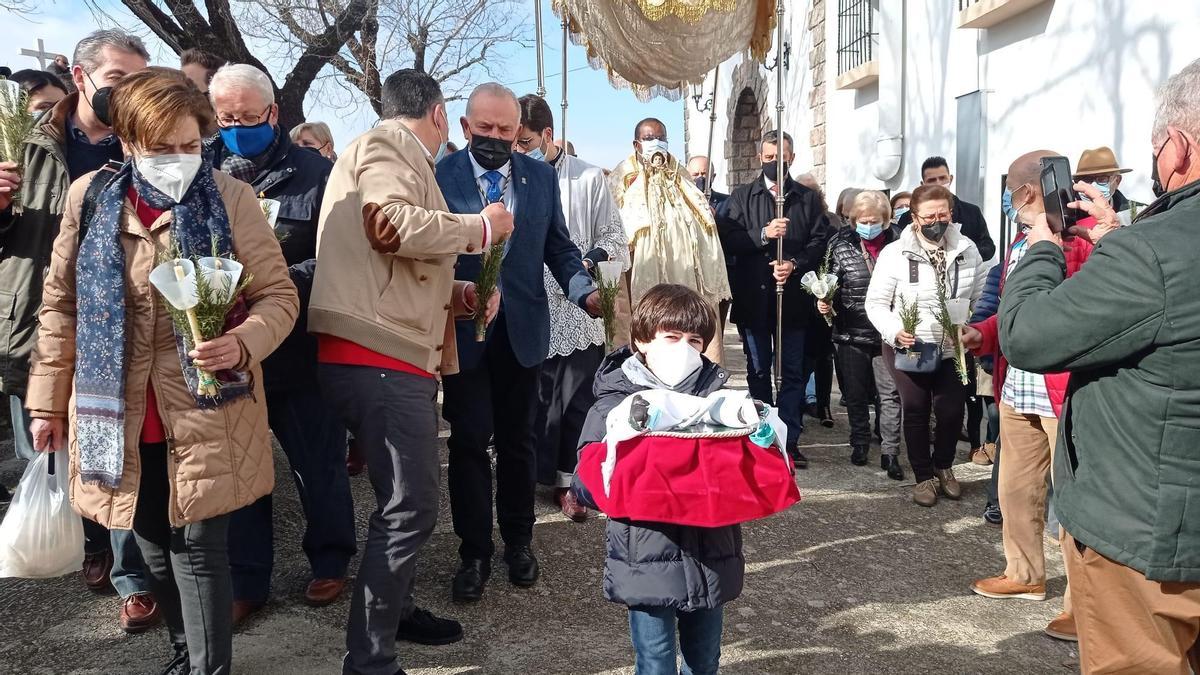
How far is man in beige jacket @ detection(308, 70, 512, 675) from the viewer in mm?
2986

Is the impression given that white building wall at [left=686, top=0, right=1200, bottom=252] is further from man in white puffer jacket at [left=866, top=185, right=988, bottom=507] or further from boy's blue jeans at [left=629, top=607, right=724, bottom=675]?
boy's blue jeans at [left=629, top=607, right=724, bottom=675]

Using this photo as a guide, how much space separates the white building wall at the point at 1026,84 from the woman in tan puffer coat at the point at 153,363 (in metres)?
4.29

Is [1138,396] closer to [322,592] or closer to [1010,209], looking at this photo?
[1010,209]

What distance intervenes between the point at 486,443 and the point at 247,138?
57.6 inches

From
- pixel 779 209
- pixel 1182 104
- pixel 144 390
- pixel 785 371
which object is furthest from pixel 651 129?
pixel 1182 104

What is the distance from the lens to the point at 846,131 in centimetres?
1205

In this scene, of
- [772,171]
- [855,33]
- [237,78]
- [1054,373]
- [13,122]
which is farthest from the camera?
[855,33]

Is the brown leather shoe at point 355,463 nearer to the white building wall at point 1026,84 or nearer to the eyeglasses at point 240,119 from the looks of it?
the eyeglasses at point 240,119

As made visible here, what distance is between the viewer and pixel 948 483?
550cm

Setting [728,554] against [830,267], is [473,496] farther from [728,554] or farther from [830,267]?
[830,267]

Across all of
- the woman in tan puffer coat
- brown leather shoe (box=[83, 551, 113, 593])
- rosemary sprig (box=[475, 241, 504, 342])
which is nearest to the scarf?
the woman in tan puffer coat

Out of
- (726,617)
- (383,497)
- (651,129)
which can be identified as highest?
(651,129)

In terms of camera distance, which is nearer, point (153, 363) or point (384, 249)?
point (153, 363)

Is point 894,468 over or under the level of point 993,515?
over
